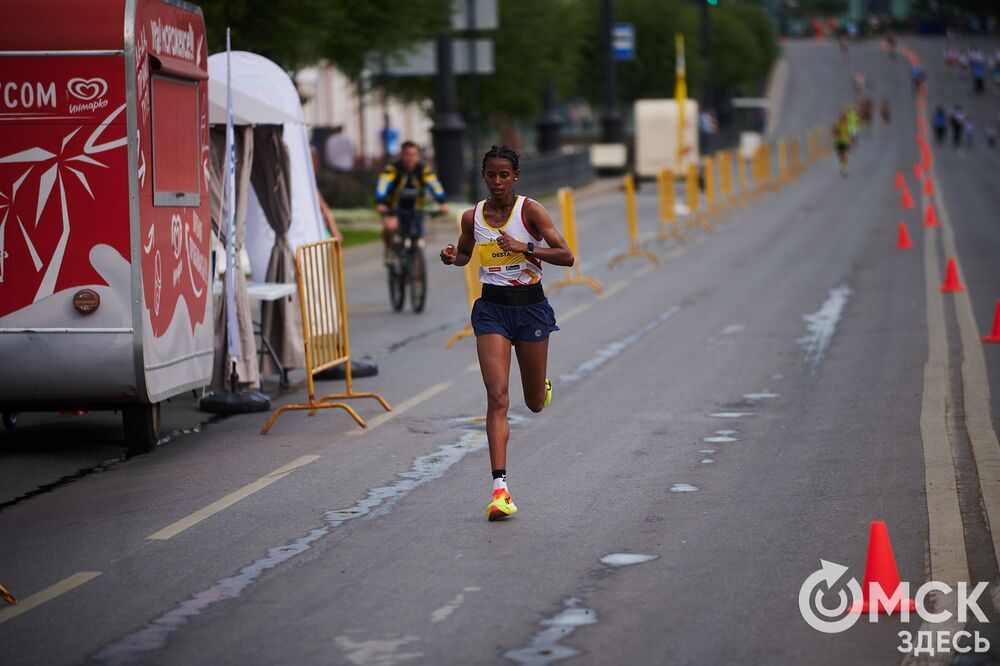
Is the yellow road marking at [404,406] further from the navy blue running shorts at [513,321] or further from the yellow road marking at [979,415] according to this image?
the yellow road marking at [979,415]

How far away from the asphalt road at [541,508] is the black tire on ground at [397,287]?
77.2 inches

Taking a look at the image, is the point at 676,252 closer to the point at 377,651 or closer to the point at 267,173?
the point at 267,173

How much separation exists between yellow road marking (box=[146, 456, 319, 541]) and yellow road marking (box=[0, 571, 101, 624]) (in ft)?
2.43

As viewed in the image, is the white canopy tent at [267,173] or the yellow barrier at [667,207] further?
the yellow barrier at [667,207]

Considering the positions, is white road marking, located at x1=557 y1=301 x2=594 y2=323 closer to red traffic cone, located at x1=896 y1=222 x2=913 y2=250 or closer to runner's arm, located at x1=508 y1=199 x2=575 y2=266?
red traffic cone, located at x1=896 y1=222 x2=913 y2=250

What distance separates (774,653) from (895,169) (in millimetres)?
54471

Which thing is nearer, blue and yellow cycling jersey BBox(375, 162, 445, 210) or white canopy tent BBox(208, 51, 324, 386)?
white canopy tent BBox(208, 51, 324, 386)

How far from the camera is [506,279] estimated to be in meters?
8.83

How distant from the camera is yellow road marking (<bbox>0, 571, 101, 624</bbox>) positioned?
691cm

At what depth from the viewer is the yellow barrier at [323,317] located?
11.8 metres

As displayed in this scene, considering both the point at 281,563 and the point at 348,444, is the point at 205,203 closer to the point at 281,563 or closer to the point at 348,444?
the point at 348,444

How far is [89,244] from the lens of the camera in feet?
34.4

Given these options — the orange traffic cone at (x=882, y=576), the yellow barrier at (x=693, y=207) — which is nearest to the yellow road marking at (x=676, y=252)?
the yellow barrier at (x=693, y=207)

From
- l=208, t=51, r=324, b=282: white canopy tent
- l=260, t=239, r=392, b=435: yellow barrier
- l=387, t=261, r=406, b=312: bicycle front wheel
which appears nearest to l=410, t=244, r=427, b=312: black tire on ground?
l=387, t=261, r=406, b=312: bicycle front wheel
